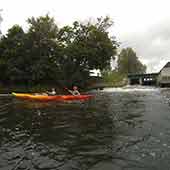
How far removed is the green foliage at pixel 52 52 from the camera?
4894 centimetres

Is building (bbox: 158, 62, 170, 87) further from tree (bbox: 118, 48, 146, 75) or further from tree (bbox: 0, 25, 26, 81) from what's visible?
tree (bbox: 0, 25, 26, 81)

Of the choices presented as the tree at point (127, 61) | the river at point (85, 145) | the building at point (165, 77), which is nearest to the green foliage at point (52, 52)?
the building at point (165, 77)

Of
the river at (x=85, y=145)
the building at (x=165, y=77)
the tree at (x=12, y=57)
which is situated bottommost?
the river at (x=85, y=145)

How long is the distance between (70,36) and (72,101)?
104 ft

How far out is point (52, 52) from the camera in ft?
165

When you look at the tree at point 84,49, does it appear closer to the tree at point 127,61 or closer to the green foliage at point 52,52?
the green foliage at point 52,52

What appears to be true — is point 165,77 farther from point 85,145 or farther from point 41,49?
point 85,145

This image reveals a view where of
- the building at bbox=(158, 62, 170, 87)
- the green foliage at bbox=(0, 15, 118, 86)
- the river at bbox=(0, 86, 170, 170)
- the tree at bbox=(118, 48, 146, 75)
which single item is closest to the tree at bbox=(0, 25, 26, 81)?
the green foliage at bbox=(0, 15, 118, 86)

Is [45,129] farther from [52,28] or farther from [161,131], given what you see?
[52,28]

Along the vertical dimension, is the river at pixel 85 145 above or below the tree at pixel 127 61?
below

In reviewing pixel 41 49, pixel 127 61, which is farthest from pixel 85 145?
pixel 127 61

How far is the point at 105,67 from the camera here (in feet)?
181

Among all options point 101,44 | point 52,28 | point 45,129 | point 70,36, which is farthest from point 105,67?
point 45,129

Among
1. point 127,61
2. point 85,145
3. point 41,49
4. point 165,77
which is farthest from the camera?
point 127,61
